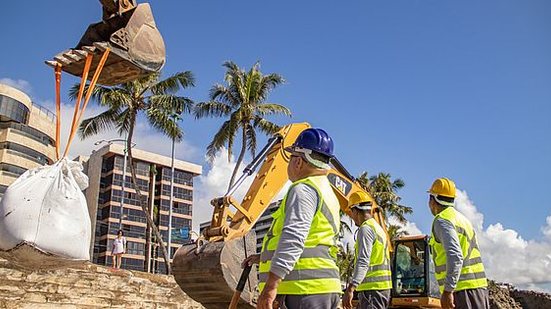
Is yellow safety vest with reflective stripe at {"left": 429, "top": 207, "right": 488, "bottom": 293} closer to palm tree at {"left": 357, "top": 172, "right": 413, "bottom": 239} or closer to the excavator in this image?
the excavator

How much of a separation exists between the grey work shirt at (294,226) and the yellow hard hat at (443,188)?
2.41 m

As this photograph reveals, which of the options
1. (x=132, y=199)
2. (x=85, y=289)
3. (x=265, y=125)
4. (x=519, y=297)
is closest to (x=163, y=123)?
(x=265, y=125)

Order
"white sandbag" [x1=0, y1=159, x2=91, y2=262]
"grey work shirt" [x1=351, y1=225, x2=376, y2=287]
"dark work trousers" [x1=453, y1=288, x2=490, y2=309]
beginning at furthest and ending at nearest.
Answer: "grey work shirt" [x1=351, y1=225, x2=376, y2=287], "dark work trousers" [x1=453, y1=288, x2=490, y2=309], "white sandbag" [x1=0, y1=159, x2=91, y2=262]

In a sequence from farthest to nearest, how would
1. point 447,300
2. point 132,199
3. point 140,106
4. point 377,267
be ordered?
1. point 132,199
2. point 140,106
3. point 377,267
4. point 447,300

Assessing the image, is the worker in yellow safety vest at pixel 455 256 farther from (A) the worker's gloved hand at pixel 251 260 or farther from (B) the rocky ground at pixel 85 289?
(B) the rocky ground at pixel 85 289

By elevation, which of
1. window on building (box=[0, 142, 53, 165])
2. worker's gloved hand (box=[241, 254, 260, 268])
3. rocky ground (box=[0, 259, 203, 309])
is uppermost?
window on building (box=[0, 142, 53, 165])

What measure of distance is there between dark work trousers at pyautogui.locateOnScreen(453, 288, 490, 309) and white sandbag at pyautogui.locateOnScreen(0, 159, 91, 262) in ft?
A: 10.1

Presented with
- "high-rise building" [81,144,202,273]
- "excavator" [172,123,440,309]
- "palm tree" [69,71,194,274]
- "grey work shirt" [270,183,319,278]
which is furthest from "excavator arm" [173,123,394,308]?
"high-rise building" [81,144,202,273]

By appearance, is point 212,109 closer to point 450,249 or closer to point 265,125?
point 265,125

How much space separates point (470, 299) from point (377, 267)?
1467 mm

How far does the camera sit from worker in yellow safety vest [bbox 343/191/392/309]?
5764 millimetres

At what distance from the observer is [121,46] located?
4.46 meters

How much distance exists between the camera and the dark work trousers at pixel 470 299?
4727 millimetres

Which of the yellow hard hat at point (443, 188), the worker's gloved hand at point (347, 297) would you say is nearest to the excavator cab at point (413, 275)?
the worker's gloved hand at point (347, 297)
